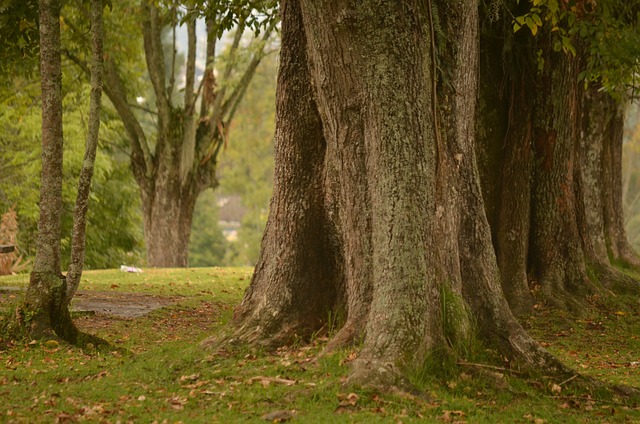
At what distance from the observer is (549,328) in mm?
10742

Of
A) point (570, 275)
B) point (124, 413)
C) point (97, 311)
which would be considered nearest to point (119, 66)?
point (97, 311)

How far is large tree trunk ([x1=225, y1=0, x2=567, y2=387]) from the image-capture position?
278 inches

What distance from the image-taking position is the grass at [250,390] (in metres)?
6.21

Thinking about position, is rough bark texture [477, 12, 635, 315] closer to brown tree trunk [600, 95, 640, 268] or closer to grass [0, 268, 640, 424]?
grass [0, 268, 640, 424]

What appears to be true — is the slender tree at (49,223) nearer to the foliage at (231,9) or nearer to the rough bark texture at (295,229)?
the rough bark texture at (295,229)

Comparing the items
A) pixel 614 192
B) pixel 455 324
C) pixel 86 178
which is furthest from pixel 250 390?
pixel 614 192

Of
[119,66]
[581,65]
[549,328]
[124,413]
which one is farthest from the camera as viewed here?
[119,66]

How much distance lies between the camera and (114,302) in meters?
12.7

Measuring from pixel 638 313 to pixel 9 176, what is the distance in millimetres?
19483

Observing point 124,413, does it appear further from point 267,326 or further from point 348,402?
point 267,326

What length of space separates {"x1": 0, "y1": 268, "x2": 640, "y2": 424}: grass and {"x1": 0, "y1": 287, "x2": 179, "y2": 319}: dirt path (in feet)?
7.22

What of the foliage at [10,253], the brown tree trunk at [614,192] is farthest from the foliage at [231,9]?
the foliage at [10,253]

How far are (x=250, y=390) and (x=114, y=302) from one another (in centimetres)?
642

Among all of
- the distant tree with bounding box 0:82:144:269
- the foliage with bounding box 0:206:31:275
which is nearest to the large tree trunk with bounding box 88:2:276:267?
the distant tree with bounding box 0:82:144:269
